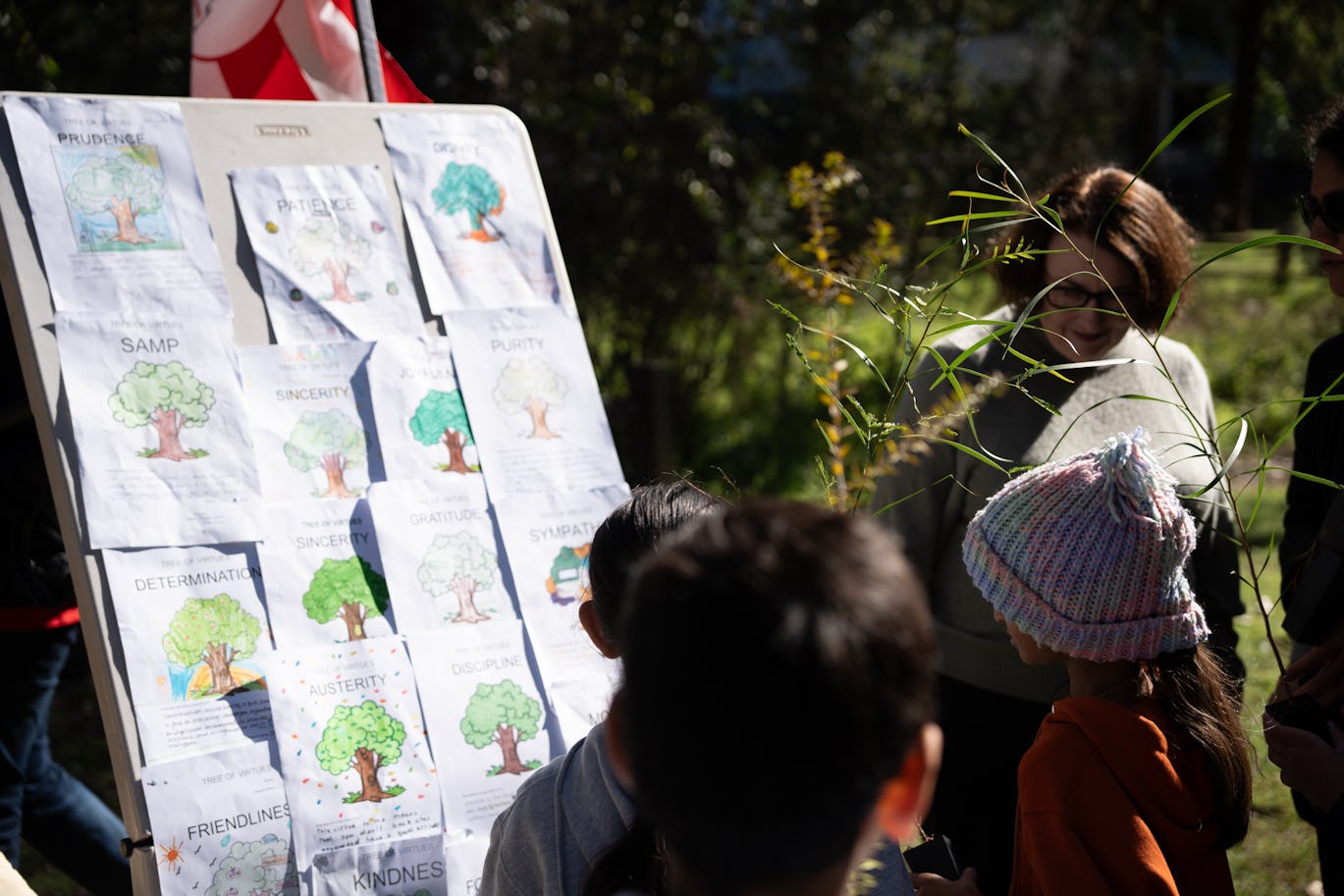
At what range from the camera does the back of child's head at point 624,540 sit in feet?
4.41

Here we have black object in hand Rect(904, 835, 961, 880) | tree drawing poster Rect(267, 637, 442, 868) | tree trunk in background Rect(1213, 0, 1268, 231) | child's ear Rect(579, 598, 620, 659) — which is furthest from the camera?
tree trunk in background Rect(1213, 0, 1268, 231)

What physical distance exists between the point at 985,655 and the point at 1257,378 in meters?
6.25

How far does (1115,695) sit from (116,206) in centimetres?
155

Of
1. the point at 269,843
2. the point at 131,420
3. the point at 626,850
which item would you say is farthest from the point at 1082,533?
the point at 131,420

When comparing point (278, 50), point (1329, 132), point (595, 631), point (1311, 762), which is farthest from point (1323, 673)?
point (278, 50)

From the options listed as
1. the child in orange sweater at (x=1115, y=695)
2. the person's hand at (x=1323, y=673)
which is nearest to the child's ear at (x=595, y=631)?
the child in orange sweater at (x=1115, y=695)

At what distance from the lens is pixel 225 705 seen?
159cm

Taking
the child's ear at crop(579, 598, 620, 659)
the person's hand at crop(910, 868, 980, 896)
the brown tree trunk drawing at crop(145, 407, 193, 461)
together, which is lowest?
the person's hand at crop(910, 868, 980, 896)

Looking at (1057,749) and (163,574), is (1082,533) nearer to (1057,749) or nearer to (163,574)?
(1057,749)

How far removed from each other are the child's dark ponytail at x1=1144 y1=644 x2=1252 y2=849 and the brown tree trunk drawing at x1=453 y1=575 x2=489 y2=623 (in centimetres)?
97

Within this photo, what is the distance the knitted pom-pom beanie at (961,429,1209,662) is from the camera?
1415 mm

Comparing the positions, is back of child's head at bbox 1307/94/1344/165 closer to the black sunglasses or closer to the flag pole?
the black sunglasses

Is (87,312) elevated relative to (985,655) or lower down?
elevated

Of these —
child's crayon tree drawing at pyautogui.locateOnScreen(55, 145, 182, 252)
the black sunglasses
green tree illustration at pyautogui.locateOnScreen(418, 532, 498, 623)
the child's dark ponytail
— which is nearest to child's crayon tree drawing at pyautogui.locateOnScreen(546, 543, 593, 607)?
green tree illustration at pyautogui.locateOnScreen(418, 532, 498, 623)
